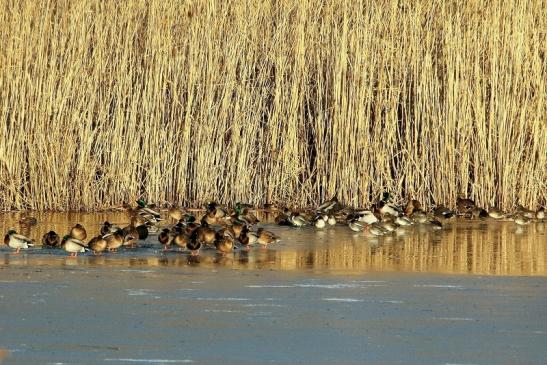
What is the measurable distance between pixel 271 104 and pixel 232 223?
134 inches

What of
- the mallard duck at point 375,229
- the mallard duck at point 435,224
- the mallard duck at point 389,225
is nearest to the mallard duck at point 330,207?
the mallard duck at point 389,225

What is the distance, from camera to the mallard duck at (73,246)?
36.3ft

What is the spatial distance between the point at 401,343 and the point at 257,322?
105 cm

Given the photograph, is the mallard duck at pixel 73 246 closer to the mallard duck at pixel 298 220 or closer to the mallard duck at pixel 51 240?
the mallard duck at pixel 51 240

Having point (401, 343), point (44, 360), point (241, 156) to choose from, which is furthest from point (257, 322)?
point (241, 156)

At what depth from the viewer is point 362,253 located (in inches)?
458

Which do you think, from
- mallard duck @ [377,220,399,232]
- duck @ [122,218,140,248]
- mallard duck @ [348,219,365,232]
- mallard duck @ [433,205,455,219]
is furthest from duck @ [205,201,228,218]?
mallard duck @ [433,205,455,219]

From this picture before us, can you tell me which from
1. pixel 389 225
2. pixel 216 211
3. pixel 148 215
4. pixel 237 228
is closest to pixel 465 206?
pixel 389 225

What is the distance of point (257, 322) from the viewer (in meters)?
7.88

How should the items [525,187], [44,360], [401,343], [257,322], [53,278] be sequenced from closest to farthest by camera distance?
[44,360] < [401,343] < [257,322] < [53,278] < [525,187]

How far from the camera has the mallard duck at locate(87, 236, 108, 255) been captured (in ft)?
36.6

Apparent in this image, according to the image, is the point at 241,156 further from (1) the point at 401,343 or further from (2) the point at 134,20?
(1) the point at 401,343

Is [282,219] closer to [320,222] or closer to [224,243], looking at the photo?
[320,222]

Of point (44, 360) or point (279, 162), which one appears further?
point (279, 162)
